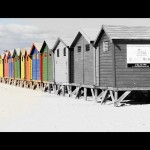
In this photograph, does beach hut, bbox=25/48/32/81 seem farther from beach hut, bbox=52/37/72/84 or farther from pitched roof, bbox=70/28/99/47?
pitched roof, bbox=70/28/99/47

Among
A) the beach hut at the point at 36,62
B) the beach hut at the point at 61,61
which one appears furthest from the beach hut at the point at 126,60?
the beach hut at the point at 36,62

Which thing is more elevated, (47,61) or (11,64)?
(11,64)

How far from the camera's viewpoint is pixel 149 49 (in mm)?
20109

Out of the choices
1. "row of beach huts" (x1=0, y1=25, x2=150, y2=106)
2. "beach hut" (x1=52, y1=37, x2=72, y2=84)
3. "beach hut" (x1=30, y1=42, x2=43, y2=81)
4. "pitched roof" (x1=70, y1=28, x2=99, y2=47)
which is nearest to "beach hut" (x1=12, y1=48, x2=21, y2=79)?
"beach hut" (x1=30, y1=42, x2=43, y2=81)

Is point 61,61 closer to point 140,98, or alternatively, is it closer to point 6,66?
point 140,98

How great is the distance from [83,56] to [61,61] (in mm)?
5071

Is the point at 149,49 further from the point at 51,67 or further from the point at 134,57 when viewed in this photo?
the point at 51,67

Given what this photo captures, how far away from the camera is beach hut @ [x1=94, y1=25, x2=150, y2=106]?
1961cm

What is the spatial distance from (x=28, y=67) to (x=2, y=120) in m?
28.9

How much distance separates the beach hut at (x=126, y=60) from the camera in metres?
19.6

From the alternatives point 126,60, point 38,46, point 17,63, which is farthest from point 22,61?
point 126,60

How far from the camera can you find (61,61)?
1181 inches

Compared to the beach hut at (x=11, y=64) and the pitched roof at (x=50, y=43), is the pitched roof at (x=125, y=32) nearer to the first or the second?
the pitched roof at (x=50, y=43)
